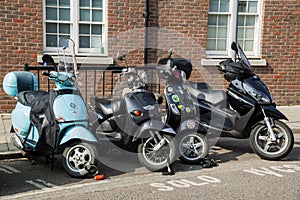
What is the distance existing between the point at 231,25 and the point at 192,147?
5.64 meters

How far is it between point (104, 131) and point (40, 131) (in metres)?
0.95

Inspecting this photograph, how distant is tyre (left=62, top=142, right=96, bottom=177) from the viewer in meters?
5.21

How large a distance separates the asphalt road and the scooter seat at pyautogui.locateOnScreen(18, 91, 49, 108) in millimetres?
920

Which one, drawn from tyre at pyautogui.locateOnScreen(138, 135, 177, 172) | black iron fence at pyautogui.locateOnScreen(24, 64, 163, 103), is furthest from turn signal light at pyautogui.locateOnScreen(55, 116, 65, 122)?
black iron fence at pyautogui.locateOnScreen(24, 64, 163, 103)

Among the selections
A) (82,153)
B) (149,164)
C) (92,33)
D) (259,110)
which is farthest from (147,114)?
(92,33)

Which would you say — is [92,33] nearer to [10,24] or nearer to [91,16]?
[91,16]

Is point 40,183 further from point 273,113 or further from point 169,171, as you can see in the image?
point 273,113

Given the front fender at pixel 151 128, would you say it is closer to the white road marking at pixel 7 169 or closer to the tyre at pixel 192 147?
the tyre at pixel 192 147

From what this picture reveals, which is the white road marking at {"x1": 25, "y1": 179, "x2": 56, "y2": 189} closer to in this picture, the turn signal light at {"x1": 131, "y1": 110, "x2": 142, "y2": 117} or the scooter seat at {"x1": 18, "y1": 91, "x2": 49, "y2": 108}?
the scooter seat at {"x1": 18, "y1": 91, "x2": 49, "y2": 108}

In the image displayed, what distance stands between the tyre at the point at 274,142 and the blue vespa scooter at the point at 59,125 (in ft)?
8.39

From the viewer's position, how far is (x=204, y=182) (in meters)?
5.20

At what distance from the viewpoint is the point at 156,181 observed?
17.1ft

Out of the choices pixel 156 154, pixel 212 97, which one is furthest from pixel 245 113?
pixel 156 154

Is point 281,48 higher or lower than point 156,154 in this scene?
higher
